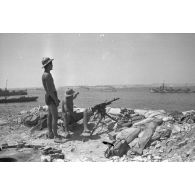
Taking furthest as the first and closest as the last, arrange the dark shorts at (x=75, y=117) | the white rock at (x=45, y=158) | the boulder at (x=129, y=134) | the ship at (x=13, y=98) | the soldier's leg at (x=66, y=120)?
the ship at (x=13, y=98) → the dark shorts at (x=75, y=117) → the soldier's leg at (x=66, y=120) → the boulder at (x=129, y=134) → the white rock at (x=45, y=158)

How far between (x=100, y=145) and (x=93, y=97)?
5.15ft

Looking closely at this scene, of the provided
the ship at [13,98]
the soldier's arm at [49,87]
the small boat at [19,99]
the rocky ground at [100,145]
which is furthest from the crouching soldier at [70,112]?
the small boat at [19,99]

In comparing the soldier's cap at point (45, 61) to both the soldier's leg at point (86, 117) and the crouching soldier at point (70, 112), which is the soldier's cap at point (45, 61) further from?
the soldier's leg at point (86, 117)

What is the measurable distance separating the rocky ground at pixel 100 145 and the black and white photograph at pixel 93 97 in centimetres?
2

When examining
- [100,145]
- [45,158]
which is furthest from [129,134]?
[45,158]

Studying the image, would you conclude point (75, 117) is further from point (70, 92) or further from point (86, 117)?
point (70, 92)

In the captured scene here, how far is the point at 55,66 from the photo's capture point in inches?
216

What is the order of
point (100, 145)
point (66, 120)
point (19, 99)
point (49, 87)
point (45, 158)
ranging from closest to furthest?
point (45, 158) < point (100, 145) < point (49, 87) < point (66, 120) < point (19, 99)

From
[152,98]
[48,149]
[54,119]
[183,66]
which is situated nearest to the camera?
[48,149]

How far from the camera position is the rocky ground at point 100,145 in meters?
4.53

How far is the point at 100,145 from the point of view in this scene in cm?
500

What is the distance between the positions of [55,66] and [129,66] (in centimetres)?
196

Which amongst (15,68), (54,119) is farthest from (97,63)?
(15,68)
